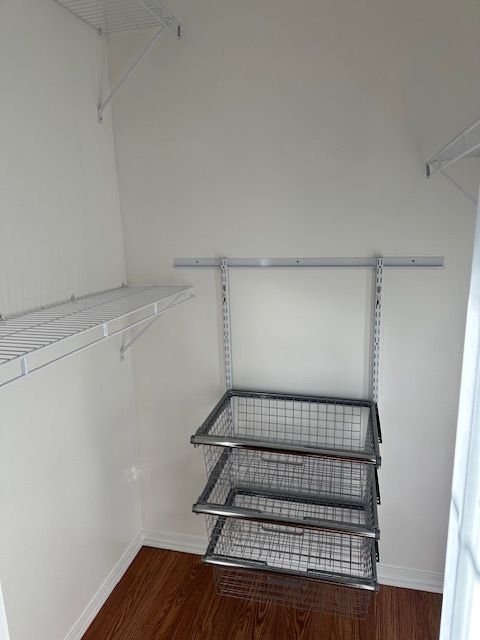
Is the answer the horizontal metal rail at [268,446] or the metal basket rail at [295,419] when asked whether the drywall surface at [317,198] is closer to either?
the metal basket rail at [295,419]

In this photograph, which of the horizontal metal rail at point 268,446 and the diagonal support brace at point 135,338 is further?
the diagonal support brace at point 135,338

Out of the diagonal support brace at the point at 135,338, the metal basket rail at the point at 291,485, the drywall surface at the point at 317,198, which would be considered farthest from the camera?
the diagonal support brace at the point at 135,338

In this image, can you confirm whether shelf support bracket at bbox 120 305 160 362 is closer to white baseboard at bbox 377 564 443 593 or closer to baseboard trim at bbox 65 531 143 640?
baseboard trim at bbox 65 531 143 640

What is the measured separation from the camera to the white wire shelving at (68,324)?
1.01 metres

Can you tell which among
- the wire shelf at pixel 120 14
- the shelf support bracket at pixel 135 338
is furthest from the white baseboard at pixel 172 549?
the wire shelf at pixel 120 14

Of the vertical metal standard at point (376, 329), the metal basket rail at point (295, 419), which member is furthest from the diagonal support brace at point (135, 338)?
the vertical metal standard at point (376, 329)

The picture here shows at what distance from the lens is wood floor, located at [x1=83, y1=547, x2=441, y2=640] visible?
1718 mm

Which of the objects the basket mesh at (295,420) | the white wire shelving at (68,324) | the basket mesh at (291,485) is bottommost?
the basket mesh at (291,485)

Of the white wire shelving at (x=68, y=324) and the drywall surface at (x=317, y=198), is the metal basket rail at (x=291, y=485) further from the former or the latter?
the white wire shelving at (x=68, y=324)

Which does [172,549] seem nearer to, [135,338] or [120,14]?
[135,338]

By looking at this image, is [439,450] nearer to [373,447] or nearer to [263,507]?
[373,447]

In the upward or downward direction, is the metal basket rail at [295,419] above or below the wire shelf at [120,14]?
below

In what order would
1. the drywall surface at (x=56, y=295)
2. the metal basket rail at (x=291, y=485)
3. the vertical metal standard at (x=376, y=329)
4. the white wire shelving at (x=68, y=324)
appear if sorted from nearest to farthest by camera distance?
1. the white wire shelving at (x=68, y=324)
2. the drywall surface at (x=56, y=295)
3. the vertical metal standard at (x=376, y=329)
4. the metal basket rail at (x=291, y=485)

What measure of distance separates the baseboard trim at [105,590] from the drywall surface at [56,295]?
3 centimetres
